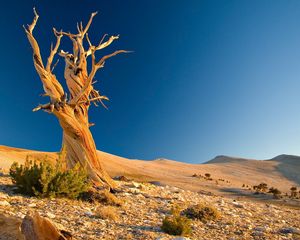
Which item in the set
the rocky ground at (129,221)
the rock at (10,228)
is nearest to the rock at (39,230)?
the rock at (10,228)

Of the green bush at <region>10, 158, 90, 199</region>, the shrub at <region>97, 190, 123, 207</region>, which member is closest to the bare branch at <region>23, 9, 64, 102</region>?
the green bush at <region>10, 158, 90, 199</region>

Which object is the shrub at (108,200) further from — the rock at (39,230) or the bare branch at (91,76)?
the rock at (39,230)

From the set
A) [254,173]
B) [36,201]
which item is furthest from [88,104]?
[254,173]

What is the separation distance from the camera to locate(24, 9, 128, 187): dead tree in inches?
519

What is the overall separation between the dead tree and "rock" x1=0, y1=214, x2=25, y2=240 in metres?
6.49

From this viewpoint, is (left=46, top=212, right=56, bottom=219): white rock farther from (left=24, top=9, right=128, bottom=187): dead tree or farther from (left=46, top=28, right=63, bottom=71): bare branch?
(left=46, top=28, right=63, bottom=71): bare branch

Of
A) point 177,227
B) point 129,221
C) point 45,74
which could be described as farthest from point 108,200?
point 45,74

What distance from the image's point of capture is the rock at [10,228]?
207 inches

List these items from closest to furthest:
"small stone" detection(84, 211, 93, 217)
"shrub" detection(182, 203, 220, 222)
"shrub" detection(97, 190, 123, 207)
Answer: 1. "small stone" detection(84, 211, 93, 217)
2. "shrub" detection(182, 203, 220, 222)
3. "shrub" detection(97, 190, 123, 207)

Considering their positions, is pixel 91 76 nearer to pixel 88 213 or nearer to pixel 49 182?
pixel 49 182

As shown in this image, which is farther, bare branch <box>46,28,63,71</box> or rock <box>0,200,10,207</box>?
bare branch <box>46,28,63,71</box>

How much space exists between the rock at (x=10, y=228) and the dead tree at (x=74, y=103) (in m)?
6.49

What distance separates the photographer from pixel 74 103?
13.8 meters

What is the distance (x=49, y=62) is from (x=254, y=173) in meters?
61.9
